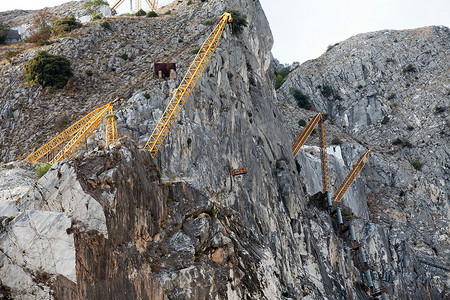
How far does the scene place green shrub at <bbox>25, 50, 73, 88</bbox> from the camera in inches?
2613

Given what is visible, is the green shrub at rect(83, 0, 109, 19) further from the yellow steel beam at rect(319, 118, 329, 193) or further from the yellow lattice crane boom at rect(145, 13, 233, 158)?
the yellow steel beam at rect(319, 118, 329, 193)

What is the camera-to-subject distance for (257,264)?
4241 cm

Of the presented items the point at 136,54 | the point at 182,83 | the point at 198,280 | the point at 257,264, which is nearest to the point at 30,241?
the point at 198,280

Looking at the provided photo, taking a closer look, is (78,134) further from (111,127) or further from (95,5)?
(95,5)

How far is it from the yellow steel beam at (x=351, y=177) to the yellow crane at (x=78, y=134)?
1645 inches

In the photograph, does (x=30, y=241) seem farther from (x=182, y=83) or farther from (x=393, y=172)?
(x=393, y=172)

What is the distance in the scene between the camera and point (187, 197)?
1629 inches

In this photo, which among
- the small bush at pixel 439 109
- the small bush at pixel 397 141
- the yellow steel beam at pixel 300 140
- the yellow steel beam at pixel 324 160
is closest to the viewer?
the yellow steel beam at pixel 300 140

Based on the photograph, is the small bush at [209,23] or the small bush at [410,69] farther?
the small bush at [410,69]

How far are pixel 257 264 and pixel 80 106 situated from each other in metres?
31.9

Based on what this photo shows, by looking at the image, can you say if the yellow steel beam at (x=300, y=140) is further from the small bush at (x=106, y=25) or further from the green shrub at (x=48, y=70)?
the green shrub at (x=48, y=70)

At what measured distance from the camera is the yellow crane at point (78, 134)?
5026cm

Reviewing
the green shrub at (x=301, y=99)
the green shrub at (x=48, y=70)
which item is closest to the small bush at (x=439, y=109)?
the green shrub at (x=301, y=99)

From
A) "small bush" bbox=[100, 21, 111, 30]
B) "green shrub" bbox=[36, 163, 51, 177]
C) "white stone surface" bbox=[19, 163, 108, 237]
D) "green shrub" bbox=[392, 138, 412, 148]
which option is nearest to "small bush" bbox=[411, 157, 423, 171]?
"green shrub" bbox=[392, 138, 412, 148]
